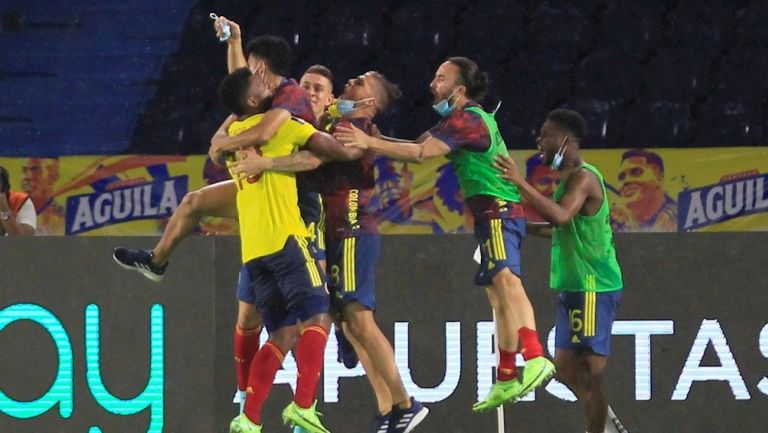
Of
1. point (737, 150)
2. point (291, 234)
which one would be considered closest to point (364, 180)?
point (291, 234)

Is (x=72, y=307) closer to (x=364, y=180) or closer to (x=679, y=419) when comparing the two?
(x=364, y=180)

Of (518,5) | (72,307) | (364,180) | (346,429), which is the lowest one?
(346,429)

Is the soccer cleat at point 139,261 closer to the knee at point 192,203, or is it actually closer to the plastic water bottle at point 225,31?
the knee at point 192,203

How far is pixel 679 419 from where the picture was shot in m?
8.05

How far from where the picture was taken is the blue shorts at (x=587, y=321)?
7.50m

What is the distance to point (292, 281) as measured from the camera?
673 cm

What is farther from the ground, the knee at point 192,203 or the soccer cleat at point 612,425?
the knee at point 192,203

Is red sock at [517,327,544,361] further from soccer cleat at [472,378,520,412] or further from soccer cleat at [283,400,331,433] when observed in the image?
soccer cleat at [283,400,331,433]

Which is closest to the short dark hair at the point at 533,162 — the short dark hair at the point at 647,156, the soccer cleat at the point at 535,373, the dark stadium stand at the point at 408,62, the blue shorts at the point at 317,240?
the short dark hair at the point at 647,156

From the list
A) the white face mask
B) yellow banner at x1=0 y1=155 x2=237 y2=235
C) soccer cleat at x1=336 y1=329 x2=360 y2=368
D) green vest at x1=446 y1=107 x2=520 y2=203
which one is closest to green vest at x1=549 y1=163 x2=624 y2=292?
the white face mask

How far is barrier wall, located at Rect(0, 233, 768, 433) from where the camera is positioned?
7.96m

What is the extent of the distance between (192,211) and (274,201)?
84 centimetres

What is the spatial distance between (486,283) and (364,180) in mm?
747

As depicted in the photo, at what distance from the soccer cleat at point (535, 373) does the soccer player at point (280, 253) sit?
94cm
